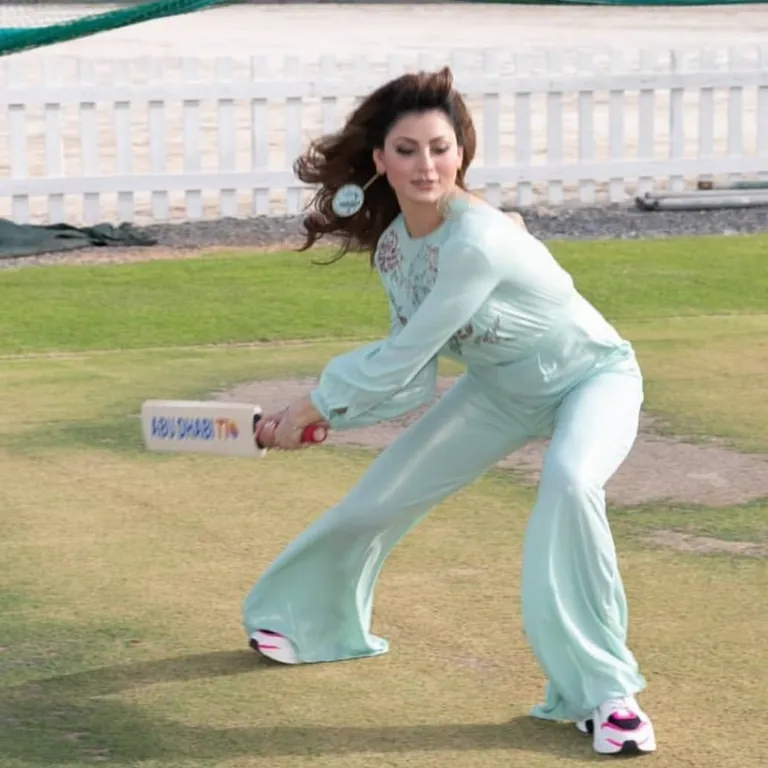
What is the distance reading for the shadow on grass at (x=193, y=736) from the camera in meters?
4.54

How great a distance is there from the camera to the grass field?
183 inches

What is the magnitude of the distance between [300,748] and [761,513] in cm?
265

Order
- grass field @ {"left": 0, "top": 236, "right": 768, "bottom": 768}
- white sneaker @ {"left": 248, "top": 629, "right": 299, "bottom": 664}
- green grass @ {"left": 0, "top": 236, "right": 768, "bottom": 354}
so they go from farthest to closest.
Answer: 1. green grass @ {"left": 0, "top": 236, "right": 768, "bottom": 354}
2. white sneaker @ {"left": 248, "top": 629, "right": 299, "bottom": 664}
3. grass field @ {"left": 0, "top": 236, "right": 768, "bottom": 768}

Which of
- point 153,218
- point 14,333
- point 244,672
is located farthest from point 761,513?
point 153,218

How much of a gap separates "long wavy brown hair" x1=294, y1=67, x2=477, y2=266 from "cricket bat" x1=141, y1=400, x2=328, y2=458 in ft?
1.78

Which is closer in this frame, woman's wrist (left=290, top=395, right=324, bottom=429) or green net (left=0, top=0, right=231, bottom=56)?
woman's wrist (left=290, top=395, right=324, bottom=429)

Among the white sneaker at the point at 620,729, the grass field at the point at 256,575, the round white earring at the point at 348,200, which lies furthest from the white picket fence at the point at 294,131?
the white sneaker at the point at 620,729

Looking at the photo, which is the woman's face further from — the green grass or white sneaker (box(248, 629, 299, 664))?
the green grass

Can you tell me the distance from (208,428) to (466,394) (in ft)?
2.32

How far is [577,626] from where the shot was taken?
4.48 m

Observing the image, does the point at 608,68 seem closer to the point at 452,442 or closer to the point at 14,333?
the point at 14,333

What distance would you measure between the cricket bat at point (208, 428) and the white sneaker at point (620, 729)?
37.9 inches

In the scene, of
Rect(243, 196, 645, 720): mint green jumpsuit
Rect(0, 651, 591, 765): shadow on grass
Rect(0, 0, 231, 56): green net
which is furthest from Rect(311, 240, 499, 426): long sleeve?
Rect(0, 0, 231, 56): green net

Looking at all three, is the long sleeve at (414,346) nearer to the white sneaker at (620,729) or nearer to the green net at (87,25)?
the white sneaker at (620,729)
